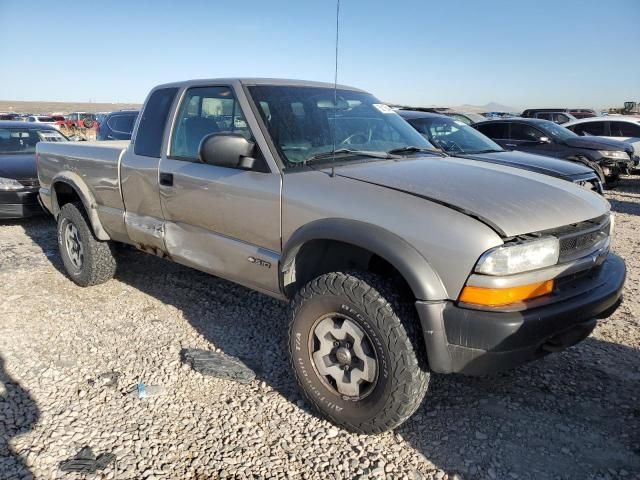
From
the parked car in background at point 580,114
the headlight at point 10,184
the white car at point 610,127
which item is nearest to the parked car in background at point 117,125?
the headlight at point 10,184

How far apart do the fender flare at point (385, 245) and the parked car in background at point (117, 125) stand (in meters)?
8.08

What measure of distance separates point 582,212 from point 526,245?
59 centimetres

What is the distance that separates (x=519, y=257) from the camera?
2.30m

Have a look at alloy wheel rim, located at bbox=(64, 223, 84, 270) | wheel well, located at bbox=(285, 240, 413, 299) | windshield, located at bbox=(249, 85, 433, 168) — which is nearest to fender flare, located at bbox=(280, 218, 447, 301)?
wheel well, located at bbox=(285, 240, 413, 299)

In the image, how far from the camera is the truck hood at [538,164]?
625cm

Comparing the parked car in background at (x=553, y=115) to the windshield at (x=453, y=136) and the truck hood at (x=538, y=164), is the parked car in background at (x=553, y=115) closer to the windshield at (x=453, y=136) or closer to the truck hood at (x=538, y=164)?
the windshield at (x=453, y=136)

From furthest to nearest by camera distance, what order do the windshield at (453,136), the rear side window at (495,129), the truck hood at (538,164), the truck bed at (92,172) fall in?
the rear side window at (495,129) → the windshield at (453,136) → the truck hood at (538,164) → the truck bed at (92,172)

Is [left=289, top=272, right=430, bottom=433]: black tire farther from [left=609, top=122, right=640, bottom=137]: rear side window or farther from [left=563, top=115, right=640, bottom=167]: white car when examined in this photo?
[left=609, top=122, right=640, bottom=137]: rear side window

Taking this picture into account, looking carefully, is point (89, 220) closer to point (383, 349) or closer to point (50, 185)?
point (50, 185)

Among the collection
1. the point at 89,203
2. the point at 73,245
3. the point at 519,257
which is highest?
the point at 519,257

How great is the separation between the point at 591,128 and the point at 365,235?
1443 centimetres

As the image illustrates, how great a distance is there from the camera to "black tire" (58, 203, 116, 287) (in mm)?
4816

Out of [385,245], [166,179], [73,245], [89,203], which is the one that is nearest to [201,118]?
[166,179]

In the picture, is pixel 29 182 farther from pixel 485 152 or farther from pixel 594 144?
pixel 594 144
